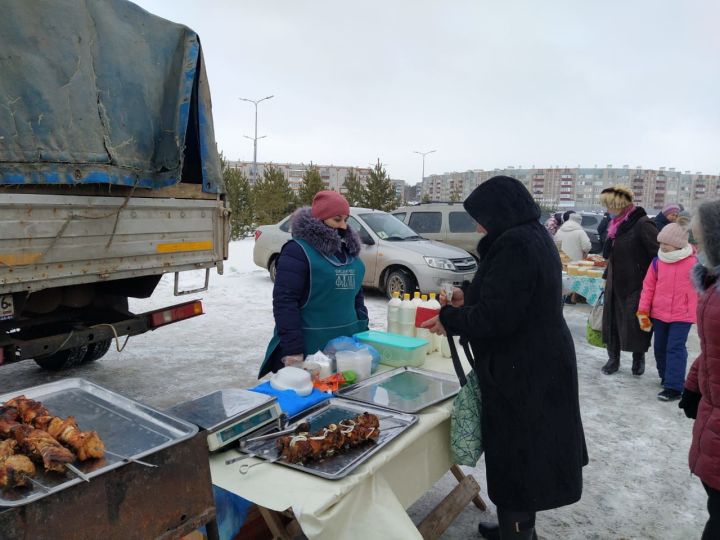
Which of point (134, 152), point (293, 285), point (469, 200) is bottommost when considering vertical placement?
point (293, 285)

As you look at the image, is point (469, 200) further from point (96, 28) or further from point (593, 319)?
point (593, 319)

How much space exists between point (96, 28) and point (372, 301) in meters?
6.88

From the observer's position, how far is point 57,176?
338cm

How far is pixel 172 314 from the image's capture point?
4.94 metres

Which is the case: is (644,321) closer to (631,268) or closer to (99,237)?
(631,268)

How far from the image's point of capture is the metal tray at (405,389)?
7.89 ft

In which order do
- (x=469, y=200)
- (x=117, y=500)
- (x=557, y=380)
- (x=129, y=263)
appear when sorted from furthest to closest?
(x=129, y=263) < (x=469, y=200) < (x=557, y=380) < (x=117, y=500)

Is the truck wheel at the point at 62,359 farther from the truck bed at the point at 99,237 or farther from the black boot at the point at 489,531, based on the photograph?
the black boot at the point at 489,531

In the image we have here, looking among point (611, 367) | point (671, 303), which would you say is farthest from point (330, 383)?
point (611, 367)

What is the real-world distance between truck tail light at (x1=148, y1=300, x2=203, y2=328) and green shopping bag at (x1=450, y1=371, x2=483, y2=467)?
3387 mm

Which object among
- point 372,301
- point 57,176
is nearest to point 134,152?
point 57,176

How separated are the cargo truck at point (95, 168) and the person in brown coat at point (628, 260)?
13.6 ft

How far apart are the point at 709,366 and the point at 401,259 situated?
7201mm

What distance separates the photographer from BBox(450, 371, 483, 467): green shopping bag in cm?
232
